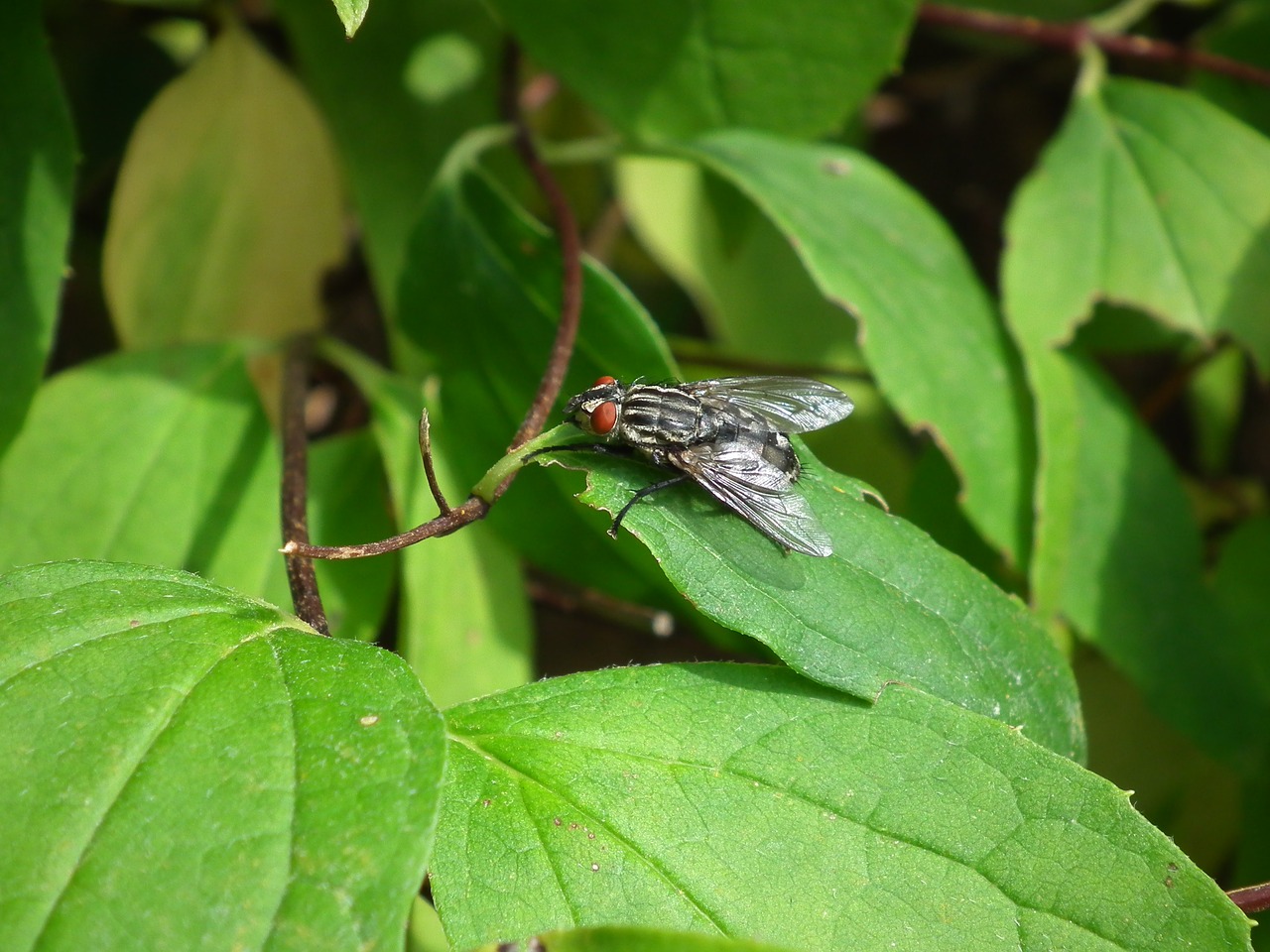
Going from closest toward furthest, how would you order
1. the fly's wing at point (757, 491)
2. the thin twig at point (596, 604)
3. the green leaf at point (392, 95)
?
the fly's wing at point (757, 491)
the thin twig at point (596, 604)
the green leaf at point (392, 95)

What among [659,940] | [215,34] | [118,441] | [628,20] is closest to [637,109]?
[628,20]

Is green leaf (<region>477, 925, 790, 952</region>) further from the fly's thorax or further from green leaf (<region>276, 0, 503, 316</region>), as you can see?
green leaf (<region>276, 0, 503, 316</region>)

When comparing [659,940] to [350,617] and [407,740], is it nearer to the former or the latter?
[407,740]

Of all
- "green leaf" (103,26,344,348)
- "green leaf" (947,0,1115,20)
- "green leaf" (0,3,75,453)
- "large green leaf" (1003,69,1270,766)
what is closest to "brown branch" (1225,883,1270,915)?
"large green leaf" (1003,69,1270,766)

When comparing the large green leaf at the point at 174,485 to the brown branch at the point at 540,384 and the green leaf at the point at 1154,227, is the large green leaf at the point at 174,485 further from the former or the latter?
the green leaf at the point at 1154,227

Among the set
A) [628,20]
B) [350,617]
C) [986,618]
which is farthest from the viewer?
[628,20]

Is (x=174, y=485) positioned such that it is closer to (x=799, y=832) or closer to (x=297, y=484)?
(x=297, y=484)

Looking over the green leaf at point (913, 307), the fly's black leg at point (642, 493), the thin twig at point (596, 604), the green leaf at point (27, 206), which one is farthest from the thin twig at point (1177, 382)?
the green leaf at point (27, 206)
